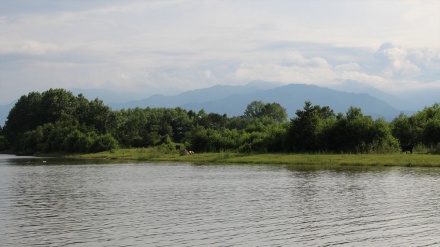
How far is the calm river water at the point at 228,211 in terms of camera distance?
→ 23.4 m

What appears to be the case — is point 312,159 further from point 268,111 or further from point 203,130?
point 268,111

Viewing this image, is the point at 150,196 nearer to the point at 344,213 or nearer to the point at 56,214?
the point at 56,214

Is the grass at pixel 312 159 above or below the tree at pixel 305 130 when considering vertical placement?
below

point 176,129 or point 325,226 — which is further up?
point 176,129

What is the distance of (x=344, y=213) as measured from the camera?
29.3 m

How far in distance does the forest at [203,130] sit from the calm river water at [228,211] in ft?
80.6

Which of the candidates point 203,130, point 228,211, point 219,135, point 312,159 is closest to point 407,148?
point 312,159

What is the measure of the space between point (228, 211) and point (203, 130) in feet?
222

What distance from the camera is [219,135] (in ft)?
312

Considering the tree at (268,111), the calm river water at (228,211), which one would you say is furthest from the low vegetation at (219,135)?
the tree at (268,111)

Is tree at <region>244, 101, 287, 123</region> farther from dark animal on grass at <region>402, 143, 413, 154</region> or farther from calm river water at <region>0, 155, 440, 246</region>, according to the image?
Result: calm river water at <region>0, 155, 440, 246</region>

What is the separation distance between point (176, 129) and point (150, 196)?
104 meters

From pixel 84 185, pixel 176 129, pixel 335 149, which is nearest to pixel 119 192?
pixel 84 185

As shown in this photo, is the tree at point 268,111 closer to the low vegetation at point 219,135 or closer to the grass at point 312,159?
the low vegetation at point 219,135
